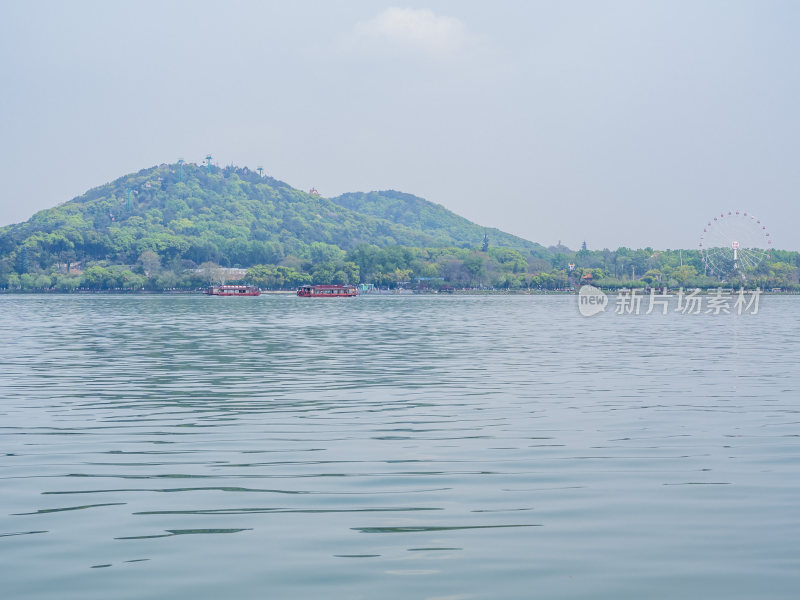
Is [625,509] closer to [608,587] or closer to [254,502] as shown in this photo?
[608,587]

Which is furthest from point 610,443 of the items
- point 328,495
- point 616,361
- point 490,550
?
point 616,361

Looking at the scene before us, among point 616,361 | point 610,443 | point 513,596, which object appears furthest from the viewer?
point 616,361

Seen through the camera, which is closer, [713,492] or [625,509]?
[625,509]

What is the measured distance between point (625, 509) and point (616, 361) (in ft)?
79.8

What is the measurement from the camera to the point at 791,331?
201ft

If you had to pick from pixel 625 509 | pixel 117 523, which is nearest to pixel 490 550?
pixel 625 509

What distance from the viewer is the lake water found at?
376 inches

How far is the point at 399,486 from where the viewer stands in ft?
44.4

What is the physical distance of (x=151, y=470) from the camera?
48.3 ft

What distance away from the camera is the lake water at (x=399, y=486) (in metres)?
9.55

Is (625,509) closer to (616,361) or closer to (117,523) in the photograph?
(117,523)

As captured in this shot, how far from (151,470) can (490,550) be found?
253 inches

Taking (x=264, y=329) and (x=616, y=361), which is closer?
Answer: (x=616, y=361)

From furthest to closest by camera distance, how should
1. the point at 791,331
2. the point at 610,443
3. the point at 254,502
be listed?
the point at 791,331 → the point at 610,443 → the point at 254,502
